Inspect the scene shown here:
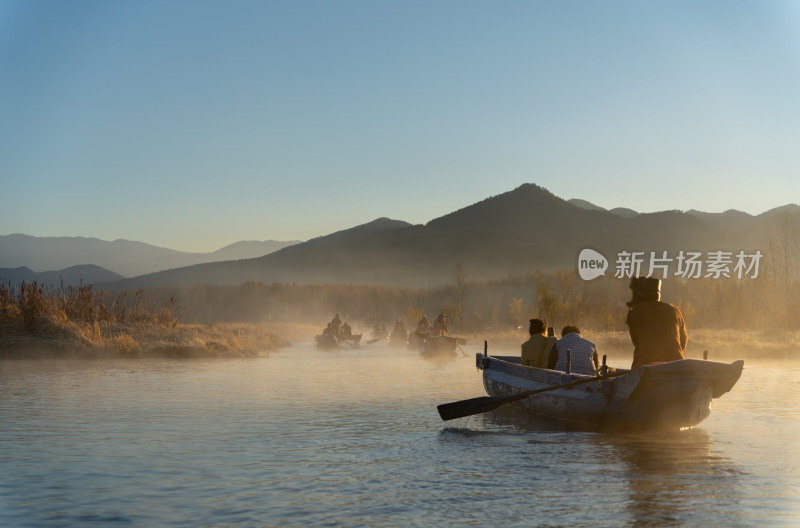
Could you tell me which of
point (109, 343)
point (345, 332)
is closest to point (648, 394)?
point (109, 343)

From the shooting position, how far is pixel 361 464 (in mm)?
12633

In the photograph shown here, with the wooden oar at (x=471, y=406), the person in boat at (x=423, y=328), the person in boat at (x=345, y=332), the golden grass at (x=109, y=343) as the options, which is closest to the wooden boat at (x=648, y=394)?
the wooden oar at (x=471, y=406)

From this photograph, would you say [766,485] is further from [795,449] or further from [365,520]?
[365,520]

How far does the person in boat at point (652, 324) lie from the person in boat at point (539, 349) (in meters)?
3.52

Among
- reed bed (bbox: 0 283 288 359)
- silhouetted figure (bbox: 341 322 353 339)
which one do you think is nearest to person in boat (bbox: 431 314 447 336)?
silhouetted figure (bbox: 341 322 353 339)

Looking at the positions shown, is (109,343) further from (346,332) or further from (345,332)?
(346,332)

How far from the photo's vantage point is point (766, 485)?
11320mm

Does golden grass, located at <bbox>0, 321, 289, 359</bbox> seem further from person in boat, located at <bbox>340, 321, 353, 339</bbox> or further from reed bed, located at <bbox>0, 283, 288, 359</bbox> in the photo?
person in boat, located at <bbox>340, 321, 353, 339</bbox>

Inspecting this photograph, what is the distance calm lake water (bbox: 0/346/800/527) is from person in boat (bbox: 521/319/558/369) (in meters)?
1.37

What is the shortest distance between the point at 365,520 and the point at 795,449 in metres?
8.26

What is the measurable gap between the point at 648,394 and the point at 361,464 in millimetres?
5138

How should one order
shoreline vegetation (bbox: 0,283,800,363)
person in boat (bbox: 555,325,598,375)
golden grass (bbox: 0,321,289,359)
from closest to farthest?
person in boat (bbox: 555,325,598,375)
golden grass (bbox: 0,321,289,359)
shoreline vegetation (bbox: 0,283,800,363)

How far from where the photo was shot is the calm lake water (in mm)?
9734

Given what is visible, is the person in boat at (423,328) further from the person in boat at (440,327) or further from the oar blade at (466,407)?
the oar blade at (466,407)
